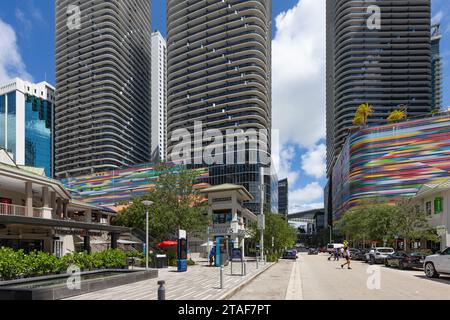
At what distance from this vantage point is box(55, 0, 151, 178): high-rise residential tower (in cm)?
14900

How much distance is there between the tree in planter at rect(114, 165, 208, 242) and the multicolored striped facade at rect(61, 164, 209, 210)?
8199 centimetres

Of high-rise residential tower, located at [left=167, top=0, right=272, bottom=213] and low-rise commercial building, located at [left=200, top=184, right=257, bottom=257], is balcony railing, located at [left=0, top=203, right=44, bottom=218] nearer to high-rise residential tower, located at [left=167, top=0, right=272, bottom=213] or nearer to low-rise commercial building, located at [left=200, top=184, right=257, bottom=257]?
low-rise commercial building, located at [left=200, top=184, right=257, bottom=257]

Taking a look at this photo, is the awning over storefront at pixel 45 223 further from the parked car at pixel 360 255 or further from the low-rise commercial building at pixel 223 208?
the parked car at pixel 360 255

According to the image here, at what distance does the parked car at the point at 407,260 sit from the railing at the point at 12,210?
2673 cm

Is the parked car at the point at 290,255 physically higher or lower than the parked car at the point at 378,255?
lower

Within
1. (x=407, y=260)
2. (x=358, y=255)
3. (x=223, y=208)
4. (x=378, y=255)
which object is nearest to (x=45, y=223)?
(x=407, y=260)

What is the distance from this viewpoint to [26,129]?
14812cm

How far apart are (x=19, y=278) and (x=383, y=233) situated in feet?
153

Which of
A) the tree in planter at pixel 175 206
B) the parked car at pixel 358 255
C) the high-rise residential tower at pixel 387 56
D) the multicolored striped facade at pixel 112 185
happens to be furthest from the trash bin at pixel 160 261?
A: the high-rise residential tower at pixel 387 56

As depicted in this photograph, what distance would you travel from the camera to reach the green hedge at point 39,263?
46.3ft

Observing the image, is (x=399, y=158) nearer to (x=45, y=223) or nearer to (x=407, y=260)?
(x=407, y=260)
